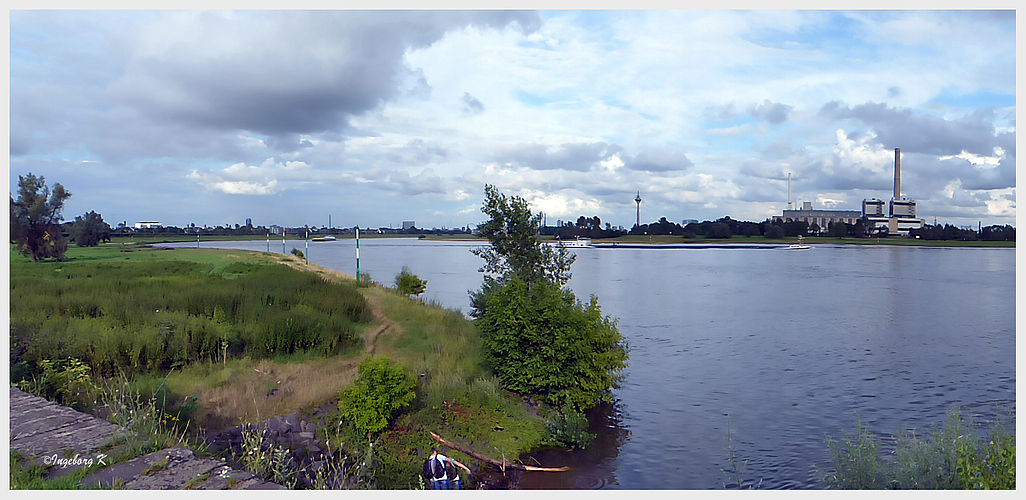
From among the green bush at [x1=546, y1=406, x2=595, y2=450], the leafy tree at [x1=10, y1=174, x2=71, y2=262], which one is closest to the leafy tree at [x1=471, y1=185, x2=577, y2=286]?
the green bush at [x1=546, y1=406, x2=595, y2=450]

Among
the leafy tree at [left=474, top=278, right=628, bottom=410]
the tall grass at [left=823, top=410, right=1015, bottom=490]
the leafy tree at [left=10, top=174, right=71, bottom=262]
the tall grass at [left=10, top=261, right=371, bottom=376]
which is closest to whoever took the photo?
the tall grass at [left=823, top=410, right=1015, bottom=490]

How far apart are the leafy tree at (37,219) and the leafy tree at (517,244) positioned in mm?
33198

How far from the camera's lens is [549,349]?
1159 cm

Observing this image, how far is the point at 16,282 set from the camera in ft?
61.6

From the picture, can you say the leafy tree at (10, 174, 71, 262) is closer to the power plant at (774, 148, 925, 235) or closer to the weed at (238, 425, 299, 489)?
the weed at (238, 425, 299, 489)

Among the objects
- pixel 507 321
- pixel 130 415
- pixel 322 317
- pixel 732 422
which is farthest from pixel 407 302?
pixel 130 415

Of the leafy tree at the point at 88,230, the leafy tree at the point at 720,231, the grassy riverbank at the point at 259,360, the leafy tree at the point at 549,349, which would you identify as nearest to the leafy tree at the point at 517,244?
the grassy riverbank at the point at 259,360

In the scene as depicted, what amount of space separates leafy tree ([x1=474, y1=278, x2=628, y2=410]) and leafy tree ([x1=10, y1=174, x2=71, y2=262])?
119 feet

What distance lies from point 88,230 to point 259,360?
6297cm

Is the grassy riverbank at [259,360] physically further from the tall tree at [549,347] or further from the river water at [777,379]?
the river water at [777,379]

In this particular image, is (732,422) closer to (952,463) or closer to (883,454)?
(883,454)

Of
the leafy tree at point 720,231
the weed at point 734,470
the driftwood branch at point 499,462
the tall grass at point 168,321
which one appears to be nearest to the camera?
the weed at point 734,470

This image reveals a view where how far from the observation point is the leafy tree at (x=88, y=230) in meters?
61.9

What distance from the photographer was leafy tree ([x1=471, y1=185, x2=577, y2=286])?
53.9 ft
